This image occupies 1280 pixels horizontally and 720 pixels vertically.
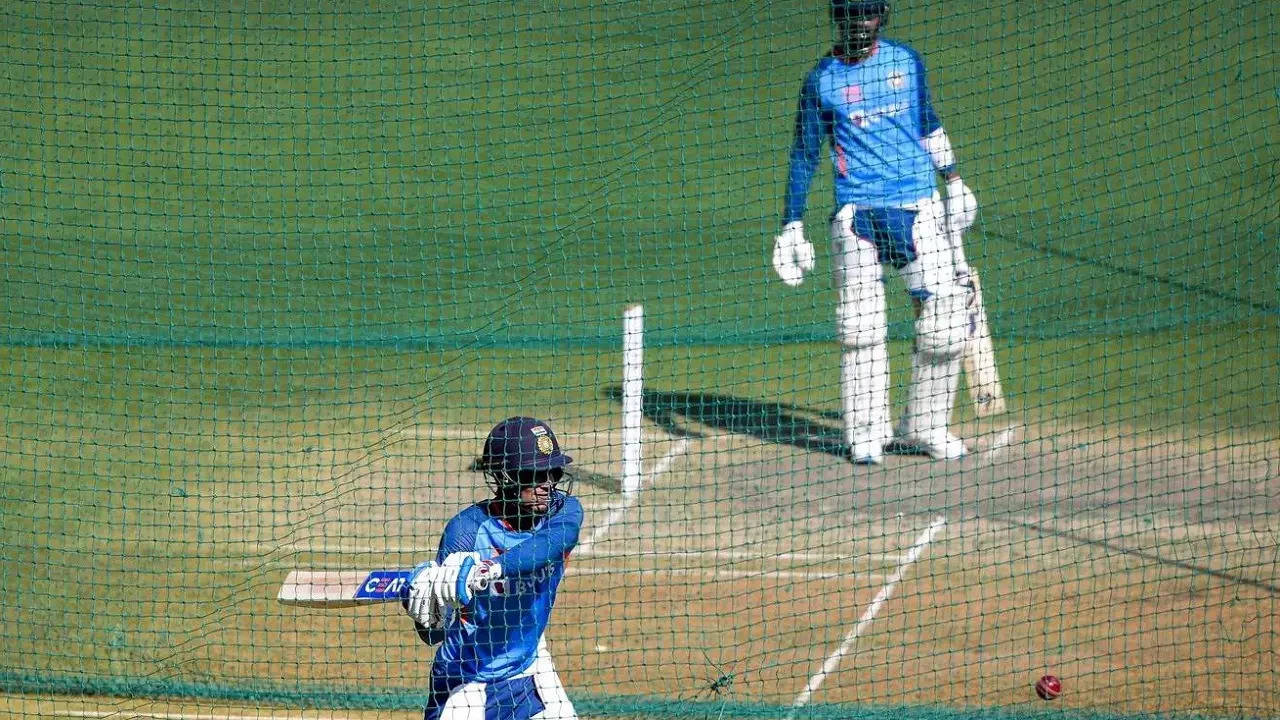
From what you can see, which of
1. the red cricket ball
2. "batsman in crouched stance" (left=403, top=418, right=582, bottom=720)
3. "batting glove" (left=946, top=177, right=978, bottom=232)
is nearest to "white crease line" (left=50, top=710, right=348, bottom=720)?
"batsman in crouched stance" (left=403, top=418, right=582, bottom=720)

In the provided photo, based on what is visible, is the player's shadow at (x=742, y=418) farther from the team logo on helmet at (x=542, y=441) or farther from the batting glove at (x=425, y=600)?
the batting glove at (x=425, y=600)

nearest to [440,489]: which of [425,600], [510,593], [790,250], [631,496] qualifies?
[631,496]

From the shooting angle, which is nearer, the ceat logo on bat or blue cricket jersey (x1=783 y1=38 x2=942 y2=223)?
the ceat logo on bat

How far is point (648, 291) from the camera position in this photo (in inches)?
455

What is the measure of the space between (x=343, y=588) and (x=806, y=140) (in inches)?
189

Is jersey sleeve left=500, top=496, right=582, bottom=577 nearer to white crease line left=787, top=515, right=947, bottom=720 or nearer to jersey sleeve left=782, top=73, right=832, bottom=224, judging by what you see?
white crease line left=787, top=515, right=947, bottom=720

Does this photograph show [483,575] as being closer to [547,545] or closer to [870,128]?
[547,545]

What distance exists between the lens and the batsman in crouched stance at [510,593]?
4938 mm

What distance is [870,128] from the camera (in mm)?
8883

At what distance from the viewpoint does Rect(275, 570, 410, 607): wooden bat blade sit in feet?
16.1

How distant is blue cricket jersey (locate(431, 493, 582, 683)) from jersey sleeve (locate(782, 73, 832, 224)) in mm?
4255

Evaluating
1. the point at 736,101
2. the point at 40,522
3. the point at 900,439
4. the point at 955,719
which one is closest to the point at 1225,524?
the point at 900,439

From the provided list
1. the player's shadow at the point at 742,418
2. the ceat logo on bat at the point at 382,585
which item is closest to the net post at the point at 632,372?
the player's shadow at the point at 742,418

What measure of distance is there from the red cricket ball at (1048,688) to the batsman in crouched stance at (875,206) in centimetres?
266
